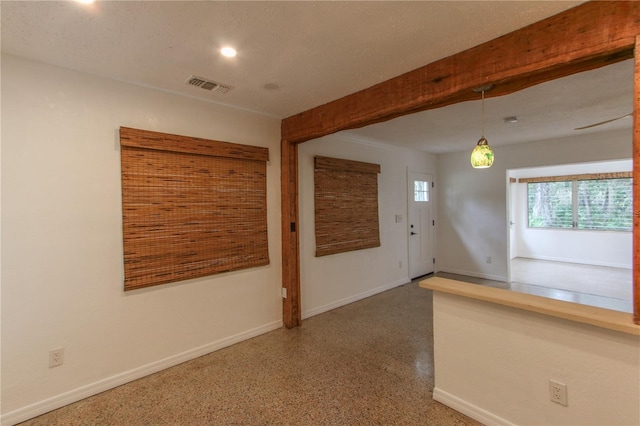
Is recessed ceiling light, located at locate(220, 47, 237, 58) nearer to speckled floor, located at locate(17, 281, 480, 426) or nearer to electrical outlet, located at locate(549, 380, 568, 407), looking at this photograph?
speckled floor, located at locate(17, 281, 480, 426)

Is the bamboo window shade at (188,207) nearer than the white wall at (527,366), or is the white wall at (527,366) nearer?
the white wall at (527,366)

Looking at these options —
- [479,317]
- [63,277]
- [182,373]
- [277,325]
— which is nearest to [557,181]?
[479,317]

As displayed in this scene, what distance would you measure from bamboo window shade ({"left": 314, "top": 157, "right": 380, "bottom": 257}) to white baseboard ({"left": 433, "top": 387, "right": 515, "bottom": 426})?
7.02ft

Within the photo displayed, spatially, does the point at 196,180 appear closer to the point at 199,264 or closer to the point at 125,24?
the point at 199,264

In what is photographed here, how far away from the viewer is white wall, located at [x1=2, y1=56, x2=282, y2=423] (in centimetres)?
199

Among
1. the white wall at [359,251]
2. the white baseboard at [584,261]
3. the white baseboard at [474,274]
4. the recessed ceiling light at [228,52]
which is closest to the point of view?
the recessed ceiling light at [228,52]

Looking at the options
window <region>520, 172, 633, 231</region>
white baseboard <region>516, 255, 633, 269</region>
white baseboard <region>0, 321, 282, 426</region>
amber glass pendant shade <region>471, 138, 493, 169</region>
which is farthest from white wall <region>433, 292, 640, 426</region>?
white baseboard <region>516, 255, 633, 269</region>

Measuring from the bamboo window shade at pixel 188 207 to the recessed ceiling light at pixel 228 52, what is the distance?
0.99 metres

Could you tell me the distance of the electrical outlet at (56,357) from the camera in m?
2.11

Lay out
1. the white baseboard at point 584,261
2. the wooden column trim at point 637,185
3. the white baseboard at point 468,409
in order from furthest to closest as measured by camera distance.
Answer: the white baseboard at point 584,261, the white baseboard at point 468,409, the wooden column trim at point 637,185

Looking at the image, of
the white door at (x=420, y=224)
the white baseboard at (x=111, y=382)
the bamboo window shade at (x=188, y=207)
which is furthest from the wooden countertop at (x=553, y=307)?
the white door at (x=420, y=224)

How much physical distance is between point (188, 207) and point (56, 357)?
1.45 metres

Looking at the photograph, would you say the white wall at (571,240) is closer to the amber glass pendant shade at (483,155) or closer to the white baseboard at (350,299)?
the white baseboard at (350,299)

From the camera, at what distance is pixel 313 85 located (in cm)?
252
